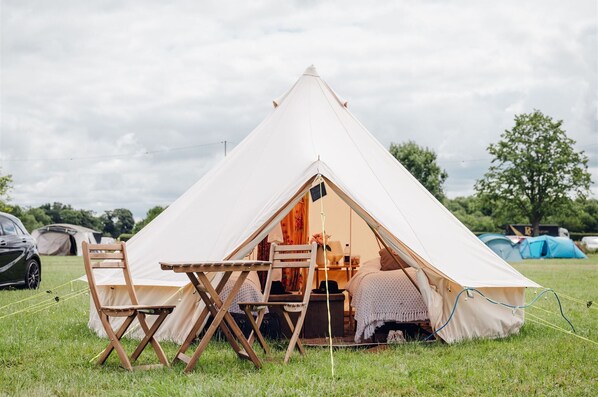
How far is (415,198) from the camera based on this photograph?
24.8ft

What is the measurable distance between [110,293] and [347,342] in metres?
2.49

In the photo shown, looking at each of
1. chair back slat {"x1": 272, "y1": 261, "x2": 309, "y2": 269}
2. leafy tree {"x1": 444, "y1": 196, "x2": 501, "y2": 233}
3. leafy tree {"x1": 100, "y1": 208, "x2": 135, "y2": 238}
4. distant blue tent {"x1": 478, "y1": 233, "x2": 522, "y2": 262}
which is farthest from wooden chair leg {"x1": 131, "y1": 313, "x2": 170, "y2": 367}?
leafy tree {"x1": 100, "y1": 208, "x2": 135, "y2": 238}

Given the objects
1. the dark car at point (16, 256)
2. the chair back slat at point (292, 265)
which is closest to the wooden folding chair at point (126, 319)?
the chair back slat at point (292, 265)

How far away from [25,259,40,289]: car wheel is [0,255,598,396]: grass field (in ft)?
17.9

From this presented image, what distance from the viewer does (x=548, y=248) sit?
28047mm

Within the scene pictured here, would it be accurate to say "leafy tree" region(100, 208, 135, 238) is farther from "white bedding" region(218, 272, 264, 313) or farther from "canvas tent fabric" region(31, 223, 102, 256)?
"white bedding" region(218, 272, 264, 313)

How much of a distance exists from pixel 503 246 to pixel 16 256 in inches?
676

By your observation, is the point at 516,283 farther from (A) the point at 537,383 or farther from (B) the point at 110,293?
(B) the point at 110,293

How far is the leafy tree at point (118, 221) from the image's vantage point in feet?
199

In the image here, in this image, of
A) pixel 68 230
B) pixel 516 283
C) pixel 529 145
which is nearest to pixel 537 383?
pixel 516 283

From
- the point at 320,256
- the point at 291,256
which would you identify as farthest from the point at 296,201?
the point at 320,256

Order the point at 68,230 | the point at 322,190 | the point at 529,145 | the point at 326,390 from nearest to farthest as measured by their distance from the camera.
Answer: the point at 326,390 < the point at 322,190 < the point at 68,230 < the point at 529,145

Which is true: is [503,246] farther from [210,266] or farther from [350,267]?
[210,266]

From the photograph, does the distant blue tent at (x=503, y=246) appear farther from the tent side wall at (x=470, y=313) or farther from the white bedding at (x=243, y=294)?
the white bedding at (x=243, y=294)
